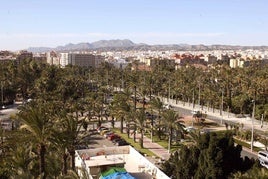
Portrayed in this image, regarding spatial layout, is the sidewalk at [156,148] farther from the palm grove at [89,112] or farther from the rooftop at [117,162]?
the rooftop at [117,162]

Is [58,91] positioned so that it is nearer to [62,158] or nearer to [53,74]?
[53,74]

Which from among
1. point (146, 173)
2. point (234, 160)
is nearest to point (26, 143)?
point (146, 173)

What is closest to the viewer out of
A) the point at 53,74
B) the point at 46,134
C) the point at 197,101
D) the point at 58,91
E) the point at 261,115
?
the point at 46,134

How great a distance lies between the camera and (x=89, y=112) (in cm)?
5856

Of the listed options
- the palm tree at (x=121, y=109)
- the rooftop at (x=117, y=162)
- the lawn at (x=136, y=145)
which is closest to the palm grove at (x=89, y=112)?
the palm tree at (x=121, y=109)

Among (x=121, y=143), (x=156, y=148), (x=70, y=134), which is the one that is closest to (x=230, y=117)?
(x=156, y=148)

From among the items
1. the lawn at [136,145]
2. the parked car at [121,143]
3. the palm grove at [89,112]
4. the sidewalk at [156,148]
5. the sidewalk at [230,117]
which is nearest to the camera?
the palm grove at [89,112]

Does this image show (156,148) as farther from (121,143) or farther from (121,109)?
(121,109)

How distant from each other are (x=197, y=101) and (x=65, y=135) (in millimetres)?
57555

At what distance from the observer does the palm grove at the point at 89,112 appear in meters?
24.2

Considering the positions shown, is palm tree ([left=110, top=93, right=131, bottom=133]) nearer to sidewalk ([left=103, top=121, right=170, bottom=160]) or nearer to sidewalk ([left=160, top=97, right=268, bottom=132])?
sidewalk ([left=103, top=121, right=170, bottom=160])

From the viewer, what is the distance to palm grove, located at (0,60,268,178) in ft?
79.3

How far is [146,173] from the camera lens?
26.1 m

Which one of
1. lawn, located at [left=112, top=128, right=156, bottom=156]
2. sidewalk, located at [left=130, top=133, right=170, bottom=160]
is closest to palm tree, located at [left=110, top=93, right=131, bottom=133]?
lawn, located at [left=112, top=128, right=156, bottom=156]
